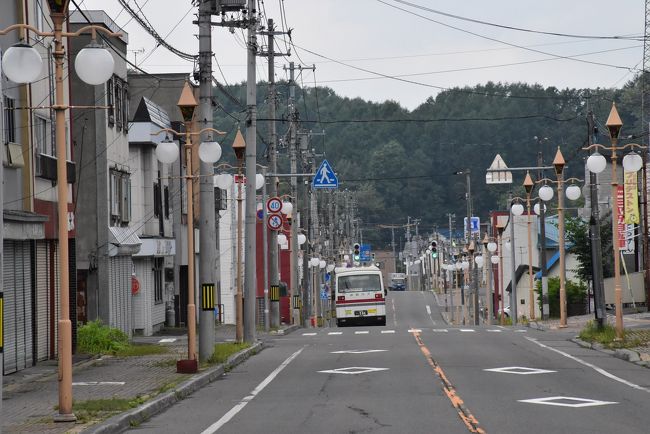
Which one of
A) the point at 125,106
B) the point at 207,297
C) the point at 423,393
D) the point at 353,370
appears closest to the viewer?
the point at 423,393

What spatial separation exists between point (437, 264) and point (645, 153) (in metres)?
102

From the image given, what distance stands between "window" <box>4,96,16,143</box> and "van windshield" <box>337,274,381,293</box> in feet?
120

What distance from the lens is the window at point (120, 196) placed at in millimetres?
38281

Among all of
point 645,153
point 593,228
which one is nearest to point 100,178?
point 593,228

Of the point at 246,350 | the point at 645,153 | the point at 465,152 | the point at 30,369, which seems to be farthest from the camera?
the point at 465,152

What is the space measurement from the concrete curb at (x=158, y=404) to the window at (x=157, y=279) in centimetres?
2117

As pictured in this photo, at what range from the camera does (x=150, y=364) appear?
24.8 m

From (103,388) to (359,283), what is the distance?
4075cm

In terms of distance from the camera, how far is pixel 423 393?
59.2 feet

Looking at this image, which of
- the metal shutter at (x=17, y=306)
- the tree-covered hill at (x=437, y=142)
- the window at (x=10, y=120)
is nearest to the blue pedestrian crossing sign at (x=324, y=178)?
the metal shutter at (x=17, y=306)

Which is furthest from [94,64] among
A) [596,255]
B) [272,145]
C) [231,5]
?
[272,145]

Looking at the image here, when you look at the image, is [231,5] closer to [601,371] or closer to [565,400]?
[601,371]

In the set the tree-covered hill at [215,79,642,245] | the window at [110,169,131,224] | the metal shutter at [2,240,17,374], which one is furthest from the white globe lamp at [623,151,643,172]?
the tree-covered hill at [215,79,642,245]

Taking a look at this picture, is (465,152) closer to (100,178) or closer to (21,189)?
(100,178)
